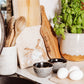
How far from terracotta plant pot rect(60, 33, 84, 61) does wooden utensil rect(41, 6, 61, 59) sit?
73mm

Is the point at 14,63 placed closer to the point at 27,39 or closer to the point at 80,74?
the point at 27,39

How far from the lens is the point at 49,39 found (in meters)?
1.28

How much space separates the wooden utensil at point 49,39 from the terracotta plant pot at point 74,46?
73mm

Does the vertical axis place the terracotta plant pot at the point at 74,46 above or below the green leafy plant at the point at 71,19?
below

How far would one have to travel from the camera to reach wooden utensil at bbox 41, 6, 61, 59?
1243 mm

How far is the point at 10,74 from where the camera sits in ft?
3.23

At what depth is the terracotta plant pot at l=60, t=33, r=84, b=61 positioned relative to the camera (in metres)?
1.24

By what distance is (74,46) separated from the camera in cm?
125

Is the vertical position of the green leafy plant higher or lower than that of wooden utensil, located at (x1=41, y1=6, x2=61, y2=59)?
higher

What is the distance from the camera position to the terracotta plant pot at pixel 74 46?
48.9 inches

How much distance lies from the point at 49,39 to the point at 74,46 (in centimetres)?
18

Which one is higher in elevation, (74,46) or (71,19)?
(71,19)

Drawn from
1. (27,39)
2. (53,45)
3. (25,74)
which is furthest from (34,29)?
(25,74)

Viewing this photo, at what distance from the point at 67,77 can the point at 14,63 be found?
30 centimetres
